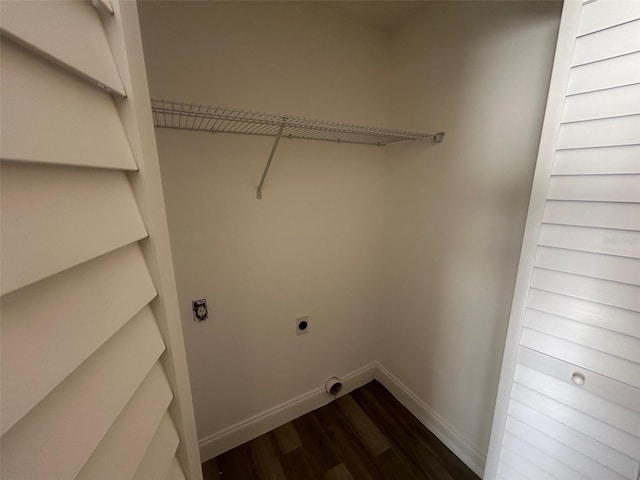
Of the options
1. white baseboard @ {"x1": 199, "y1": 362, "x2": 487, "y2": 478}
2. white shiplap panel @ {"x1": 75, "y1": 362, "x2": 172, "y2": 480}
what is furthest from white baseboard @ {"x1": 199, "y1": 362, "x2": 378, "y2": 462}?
white shiplap panel @ {"x1": 75, "y1": 362, "x2": 172, "y2": 480}

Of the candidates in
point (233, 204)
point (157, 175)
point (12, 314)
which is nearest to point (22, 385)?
point (12, 314)

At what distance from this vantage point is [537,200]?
88 centimetres

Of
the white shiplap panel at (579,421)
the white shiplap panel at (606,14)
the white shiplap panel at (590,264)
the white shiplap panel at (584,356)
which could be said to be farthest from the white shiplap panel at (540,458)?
the white shiplap panel at (606,14)

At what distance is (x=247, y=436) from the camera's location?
5.04 feet

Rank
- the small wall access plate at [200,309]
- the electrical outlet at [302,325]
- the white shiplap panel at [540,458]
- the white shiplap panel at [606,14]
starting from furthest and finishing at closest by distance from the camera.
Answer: the electrical outlet at [302,325]
the small wall access plate at [200,309]
the white shiplap panel at [540,458]
the white shiplap panel at [606,14]

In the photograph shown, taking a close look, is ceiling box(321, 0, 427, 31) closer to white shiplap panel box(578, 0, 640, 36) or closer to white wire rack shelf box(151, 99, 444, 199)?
white wire rack shelf box(151, 99, 444, 199)

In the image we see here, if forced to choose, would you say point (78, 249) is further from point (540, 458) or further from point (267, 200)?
point (540, 458)

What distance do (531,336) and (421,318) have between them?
70 centimetres

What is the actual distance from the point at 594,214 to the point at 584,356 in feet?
1.55

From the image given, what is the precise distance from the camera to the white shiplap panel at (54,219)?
24cm

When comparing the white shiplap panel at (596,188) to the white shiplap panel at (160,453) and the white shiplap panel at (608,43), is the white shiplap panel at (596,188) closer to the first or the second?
the white shiplap panel at (608,43)

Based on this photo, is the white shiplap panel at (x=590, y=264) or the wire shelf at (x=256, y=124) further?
the wire shelf at (x=256, y=124)

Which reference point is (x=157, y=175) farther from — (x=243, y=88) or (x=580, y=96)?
(x=580, y=96)

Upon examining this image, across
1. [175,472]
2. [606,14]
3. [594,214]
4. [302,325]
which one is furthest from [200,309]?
[606,14]
